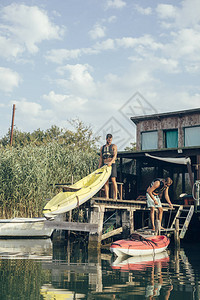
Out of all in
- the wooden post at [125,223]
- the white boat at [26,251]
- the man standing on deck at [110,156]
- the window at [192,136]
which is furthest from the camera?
the window at [192,136]

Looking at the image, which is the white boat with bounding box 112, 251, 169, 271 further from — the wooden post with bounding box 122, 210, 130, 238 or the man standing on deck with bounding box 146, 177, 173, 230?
the man standing on deck with bounding box 146, 177, 173, 230

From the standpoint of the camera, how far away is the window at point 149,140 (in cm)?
2288

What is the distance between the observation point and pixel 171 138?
74.1 feet

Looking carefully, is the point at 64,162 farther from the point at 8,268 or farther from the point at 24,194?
the point at 8,268

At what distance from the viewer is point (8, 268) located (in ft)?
27.3

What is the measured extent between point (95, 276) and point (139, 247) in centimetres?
325

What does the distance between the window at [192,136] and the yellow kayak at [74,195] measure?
32.7 feet

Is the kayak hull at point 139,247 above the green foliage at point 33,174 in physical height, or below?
below

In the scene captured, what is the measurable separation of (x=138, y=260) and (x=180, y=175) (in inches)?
401

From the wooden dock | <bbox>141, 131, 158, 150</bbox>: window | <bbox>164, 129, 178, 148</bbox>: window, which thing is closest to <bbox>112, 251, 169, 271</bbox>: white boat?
the wooden dock

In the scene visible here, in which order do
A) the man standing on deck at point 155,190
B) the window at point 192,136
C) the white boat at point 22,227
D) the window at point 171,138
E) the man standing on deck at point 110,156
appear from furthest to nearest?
the window at point 171,138, the window at point 192,136, the white boat at point 22,227, the man standing on deck at point 110,156, the man standing on deck at point 155,190

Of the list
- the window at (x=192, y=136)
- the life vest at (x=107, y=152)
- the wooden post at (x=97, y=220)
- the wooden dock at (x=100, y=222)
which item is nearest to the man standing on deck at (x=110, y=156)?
the life vest at (x=107, y=152)

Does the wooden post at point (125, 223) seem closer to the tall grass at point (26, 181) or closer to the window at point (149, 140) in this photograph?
the tall grass at point (26, 181)

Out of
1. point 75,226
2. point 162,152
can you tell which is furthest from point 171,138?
point 75,226
